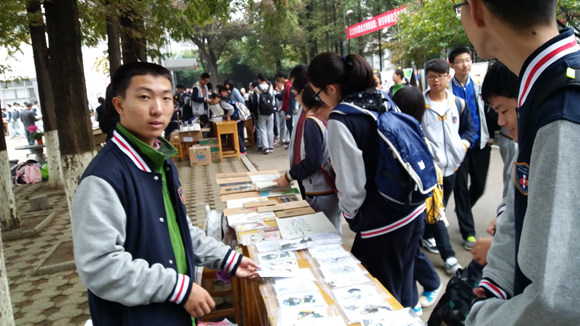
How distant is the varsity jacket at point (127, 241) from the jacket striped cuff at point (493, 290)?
99cm

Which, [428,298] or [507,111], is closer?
[507,111]

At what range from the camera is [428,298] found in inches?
117

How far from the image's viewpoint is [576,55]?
0.72 meters

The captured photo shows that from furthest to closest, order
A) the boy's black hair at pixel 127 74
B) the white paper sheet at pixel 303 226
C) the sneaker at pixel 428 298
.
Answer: the sneaker at pixel 428 298, the white paper sheet at pixel 303 226, the boy's black hair at pixel 127 74

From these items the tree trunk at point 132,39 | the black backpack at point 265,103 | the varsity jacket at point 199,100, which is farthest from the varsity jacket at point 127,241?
the varsity jacket at point 199,100

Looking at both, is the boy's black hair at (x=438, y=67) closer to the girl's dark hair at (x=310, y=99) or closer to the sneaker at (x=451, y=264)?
the girl's dark hair at (x=310, y=99)

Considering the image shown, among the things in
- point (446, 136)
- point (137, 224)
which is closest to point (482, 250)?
point (137, 224)

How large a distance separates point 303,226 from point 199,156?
696 centimetres

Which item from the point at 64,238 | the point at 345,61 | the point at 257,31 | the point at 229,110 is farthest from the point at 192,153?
the point at 257,31

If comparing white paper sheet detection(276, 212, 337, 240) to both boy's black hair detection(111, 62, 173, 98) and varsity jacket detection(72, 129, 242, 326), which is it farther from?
boy's black hair detection(111, 62, 173, 98)

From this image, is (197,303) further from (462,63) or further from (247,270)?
(462,63)

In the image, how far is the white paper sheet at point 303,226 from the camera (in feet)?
7.34

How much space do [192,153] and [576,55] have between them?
8588mm

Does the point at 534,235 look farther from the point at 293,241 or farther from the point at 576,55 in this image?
the point at 293,241
